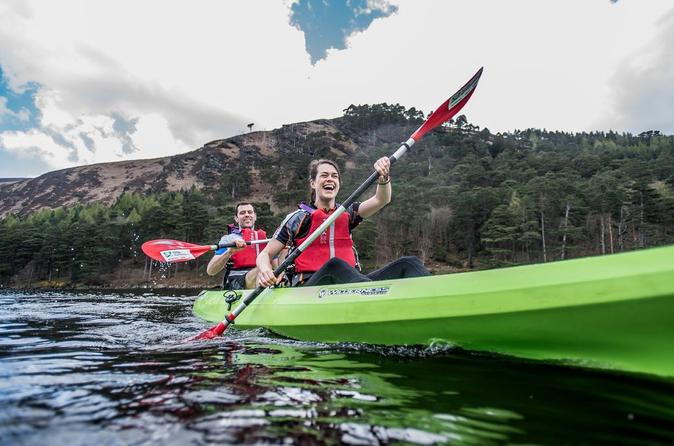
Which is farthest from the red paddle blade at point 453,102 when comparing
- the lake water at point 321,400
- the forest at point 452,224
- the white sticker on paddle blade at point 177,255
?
the forest at point 452,224

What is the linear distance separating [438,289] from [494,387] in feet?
3.25

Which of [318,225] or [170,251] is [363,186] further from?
[170,251]

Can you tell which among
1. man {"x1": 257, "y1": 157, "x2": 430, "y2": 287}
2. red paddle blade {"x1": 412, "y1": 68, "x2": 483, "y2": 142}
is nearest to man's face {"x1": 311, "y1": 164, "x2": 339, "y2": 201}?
man {"x1": 257, "y1": 157, "x2": 430, "y2": 287}

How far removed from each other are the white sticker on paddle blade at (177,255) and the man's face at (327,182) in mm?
3879

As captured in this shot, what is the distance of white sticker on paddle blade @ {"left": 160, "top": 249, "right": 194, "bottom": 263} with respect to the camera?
311 inches

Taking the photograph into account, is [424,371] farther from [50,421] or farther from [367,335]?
[50,421]

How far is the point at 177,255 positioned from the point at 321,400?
688 centimetres

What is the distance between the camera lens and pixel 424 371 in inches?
107

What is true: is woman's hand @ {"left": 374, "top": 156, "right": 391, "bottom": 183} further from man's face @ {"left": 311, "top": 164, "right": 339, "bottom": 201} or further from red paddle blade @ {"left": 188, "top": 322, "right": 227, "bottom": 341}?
red paddle blade @ {"left": 188, "top": 322, "right": 227, "bottom": 341}

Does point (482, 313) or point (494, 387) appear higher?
point (482, 313)

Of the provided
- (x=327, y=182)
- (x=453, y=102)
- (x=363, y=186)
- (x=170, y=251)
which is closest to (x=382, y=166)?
(x=363, y=186)

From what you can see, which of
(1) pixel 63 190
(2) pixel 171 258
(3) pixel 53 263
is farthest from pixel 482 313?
(1) pixel 63 190

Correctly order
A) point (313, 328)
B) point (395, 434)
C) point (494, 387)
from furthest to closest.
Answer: point (313, 328) → point (494, 387) → point (395, 434)

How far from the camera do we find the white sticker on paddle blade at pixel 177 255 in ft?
25.9
